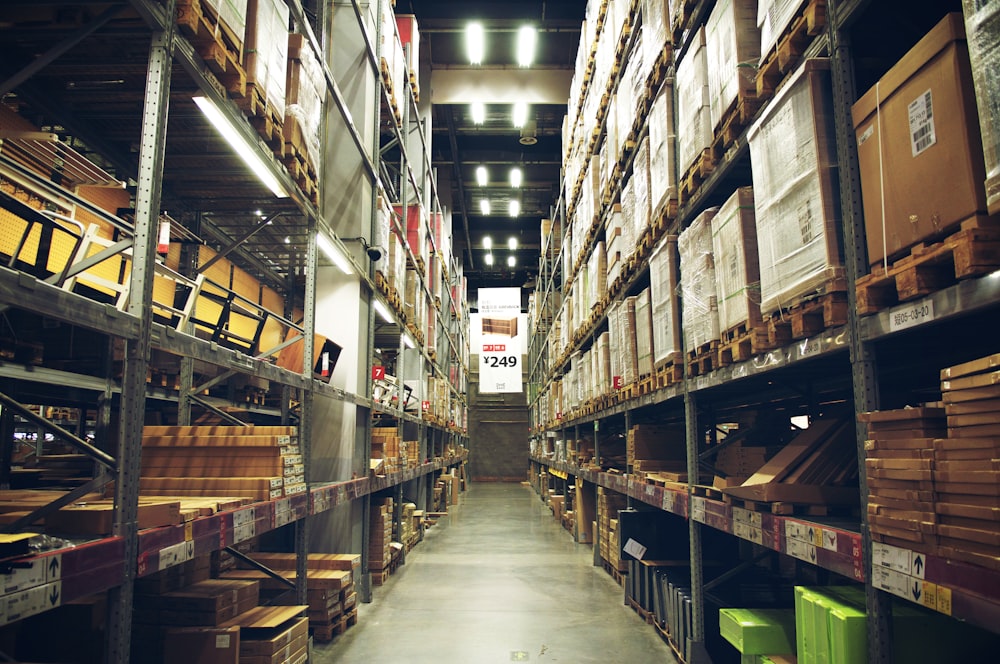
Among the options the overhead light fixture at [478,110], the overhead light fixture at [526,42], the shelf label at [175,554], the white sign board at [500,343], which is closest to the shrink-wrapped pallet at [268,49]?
the shelf label at [175,554]

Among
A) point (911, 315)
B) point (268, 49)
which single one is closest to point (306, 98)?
point (268, 49)

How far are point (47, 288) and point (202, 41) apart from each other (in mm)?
1720

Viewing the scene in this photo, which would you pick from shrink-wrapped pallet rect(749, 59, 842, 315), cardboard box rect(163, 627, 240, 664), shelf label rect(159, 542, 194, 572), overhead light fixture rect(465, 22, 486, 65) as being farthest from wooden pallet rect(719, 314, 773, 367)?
overhead light fixture rect(465, 22, 486, 65)

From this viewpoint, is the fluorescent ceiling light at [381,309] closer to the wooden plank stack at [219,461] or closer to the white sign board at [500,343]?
the wooden plank stack at [219,461]

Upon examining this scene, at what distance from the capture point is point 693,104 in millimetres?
4816

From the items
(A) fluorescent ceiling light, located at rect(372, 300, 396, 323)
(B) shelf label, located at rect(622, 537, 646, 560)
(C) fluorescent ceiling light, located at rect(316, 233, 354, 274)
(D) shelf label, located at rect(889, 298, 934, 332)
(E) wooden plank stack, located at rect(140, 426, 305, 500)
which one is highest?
(C) fluorescent ceiling light, located at rect(316, 233, 354, 274)

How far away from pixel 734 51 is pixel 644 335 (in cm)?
282

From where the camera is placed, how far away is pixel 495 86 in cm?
1628

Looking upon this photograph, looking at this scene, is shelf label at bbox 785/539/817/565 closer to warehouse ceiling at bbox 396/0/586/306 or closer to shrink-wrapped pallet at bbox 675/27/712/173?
shrink-wrapped pallet at bbox 675/27/712/173

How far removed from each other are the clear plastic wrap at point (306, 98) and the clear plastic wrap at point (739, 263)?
3000mm

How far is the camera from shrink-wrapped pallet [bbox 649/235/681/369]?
525cm

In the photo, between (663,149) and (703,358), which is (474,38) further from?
(703,358)

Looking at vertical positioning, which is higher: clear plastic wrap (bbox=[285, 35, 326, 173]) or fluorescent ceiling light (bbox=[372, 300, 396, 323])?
clear plastic wrap (bbox=[285, 35, 326, 173])

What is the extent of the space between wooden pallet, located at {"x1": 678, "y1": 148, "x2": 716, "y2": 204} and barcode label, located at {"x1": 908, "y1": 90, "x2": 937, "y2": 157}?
208cm
